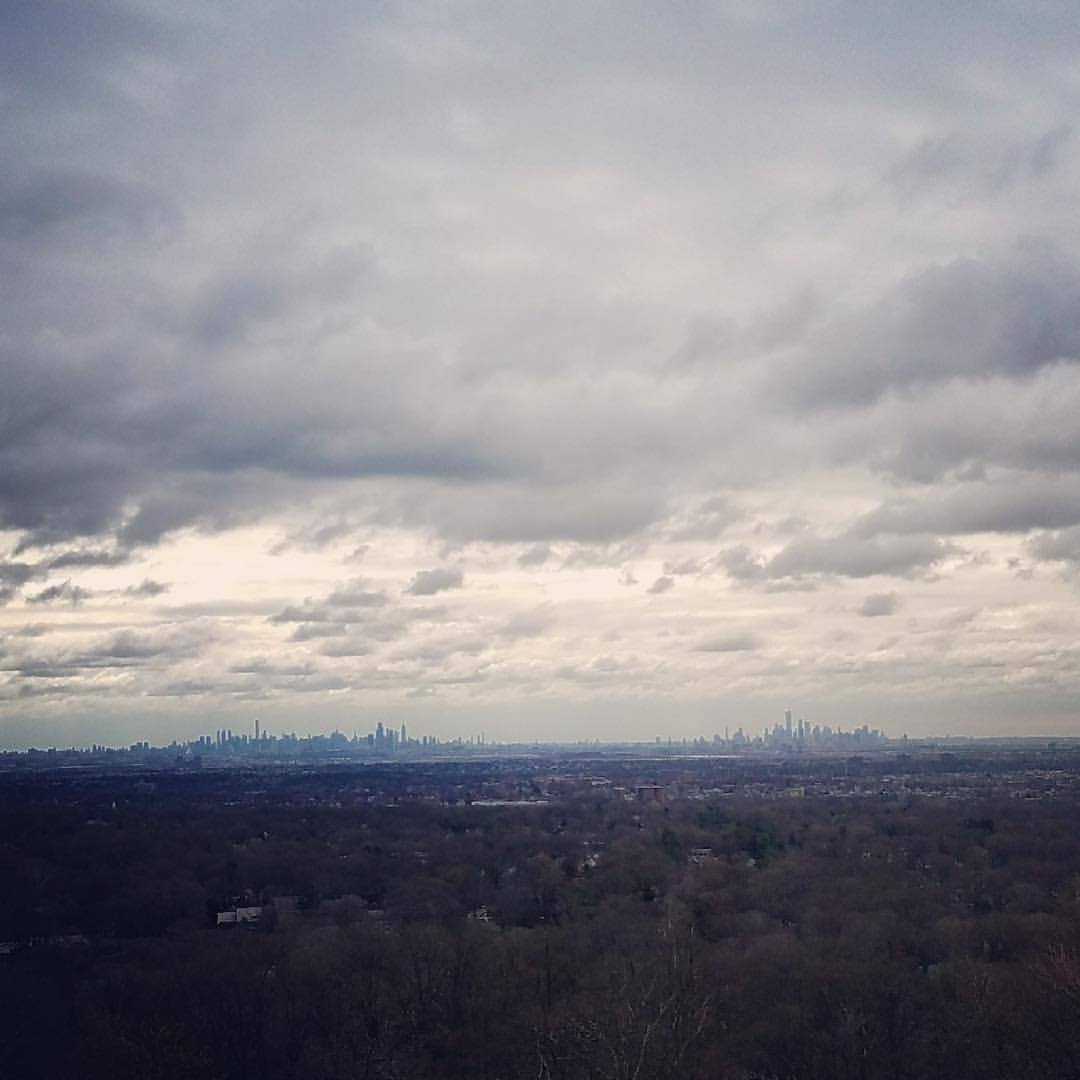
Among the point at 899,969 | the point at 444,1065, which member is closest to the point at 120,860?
the point at 444,1065

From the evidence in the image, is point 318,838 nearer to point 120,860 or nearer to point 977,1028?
point 120,860

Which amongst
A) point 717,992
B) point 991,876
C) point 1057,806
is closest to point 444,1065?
point 717,992

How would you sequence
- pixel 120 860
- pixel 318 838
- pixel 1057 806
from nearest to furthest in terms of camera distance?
pixel 120 860 → pixel 318 838 → pixel 1057 806

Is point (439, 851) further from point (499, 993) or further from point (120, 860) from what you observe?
point (499, 993)

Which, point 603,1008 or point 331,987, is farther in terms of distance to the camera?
point 331,987

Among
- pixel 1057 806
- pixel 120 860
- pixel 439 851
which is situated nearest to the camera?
pixel 120 860

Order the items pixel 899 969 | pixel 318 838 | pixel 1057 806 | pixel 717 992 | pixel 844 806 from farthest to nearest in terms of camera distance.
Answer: pixel 844 806 < pixel 1057 806 < pixel 318 838 < pixel 899 969 < pixel 717 992
